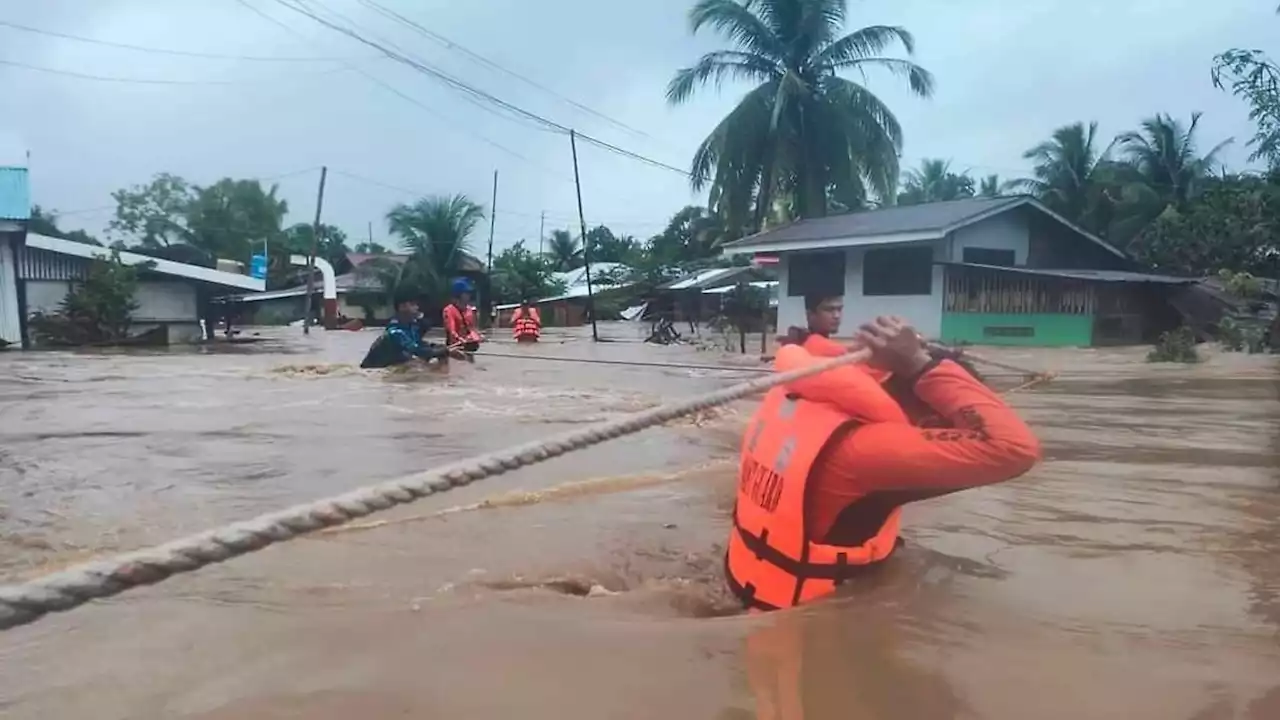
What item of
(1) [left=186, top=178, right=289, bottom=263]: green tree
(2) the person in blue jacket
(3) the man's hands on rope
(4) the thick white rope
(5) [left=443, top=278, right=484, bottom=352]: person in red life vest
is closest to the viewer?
(4) the thick white rope

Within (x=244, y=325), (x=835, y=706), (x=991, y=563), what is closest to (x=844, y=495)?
(x=835, y=706)

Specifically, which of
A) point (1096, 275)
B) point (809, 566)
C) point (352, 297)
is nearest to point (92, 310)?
point (352, 297)

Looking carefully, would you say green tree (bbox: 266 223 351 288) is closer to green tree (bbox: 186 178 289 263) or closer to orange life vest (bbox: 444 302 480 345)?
green tree (bbox: 186 178 289 263)

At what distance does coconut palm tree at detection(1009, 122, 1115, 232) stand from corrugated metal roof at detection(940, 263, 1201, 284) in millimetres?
9065

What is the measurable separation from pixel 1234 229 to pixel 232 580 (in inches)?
878

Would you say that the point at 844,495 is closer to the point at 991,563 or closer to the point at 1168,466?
the point at 991,563

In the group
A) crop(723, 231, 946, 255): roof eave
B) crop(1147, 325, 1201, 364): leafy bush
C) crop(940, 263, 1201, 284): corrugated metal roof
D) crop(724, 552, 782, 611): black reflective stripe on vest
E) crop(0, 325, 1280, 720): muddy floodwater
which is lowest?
crop(0, 325, 1280, 720): muddy floodwater

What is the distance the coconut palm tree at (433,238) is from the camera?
37.4 m

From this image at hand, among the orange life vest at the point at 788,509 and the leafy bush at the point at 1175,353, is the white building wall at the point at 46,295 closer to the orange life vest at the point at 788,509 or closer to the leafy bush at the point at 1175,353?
the leafy bush at the point at 1175,353

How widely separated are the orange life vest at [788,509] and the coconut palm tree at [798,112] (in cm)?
2520

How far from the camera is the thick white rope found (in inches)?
80.7

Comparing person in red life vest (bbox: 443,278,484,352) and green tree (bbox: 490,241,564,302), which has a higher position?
green tree (bbox: 490,241,564,302)

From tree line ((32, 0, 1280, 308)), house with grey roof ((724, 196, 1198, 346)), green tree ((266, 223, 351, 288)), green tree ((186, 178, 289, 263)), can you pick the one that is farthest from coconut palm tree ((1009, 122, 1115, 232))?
green tree ((186, 178, 289, 263))

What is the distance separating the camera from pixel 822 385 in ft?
9.86
